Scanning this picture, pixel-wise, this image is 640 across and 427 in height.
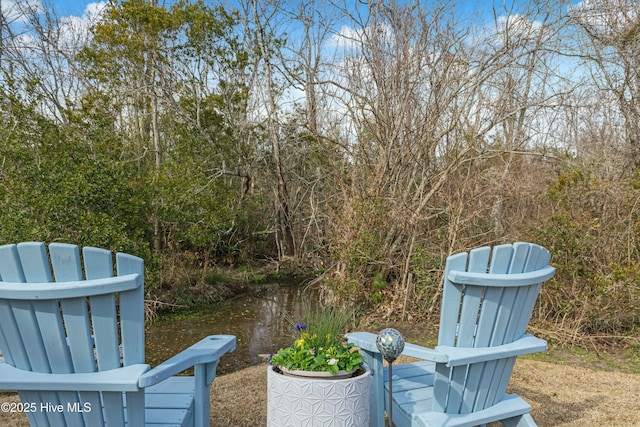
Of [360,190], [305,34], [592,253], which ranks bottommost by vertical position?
[592,253]

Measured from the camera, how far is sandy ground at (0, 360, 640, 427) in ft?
8.82

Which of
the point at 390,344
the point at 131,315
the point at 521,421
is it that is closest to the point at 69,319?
the point at 131,315

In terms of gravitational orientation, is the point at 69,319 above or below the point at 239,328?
above

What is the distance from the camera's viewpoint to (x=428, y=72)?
5.13 m

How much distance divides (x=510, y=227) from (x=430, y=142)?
48.5 inches

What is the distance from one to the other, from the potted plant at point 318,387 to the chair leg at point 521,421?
2.33ft

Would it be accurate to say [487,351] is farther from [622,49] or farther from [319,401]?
[622,49]

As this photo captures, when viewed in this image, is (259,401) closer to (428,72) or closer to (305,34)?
(428,72)

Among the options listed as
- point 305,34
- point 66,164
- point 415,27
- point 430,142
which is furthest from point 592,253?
point 305,34

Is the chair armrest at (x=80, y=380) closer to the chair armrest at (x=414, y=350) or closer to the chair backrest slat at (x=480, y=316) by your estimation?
the chair armrest at (x=414, y=350)

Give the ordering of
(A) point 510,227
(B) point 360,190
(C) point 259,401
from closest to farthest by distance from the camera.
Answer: (C) point 259,401 < (A) point 510,227 < (B) point 360,190

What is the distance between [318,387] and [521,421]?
3.16 ft

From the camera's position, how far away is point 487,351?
182 centimetres

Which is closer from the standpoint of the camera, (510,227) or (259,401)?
(259,401)
